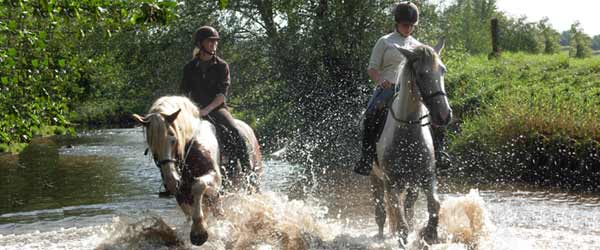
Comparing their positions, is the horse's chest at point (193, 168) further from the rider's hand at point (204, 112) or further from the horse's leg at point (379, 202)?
the horse's leg at point (379, 202)

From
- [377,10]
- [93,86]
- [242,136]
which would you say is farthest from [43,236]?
[93,86]

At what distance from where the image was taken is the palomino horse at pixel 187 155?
24.8 feet

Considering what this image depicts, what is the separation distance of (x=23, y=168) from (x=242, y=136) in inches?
644

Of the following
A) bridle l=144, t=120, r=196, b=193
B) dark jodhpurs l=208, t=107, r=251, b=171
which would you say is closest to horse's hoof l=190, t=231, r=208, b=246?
bridle l=144, t=120, r=196, b=193

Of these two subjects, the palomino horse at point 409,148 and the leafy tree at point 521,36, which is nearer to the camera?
the palomino horse at point 409,148

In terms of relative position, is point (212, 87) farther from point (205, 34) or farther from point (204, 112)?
point (205, 34)

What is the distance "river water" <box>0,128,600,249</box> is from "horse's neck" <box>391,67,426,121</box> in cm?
150

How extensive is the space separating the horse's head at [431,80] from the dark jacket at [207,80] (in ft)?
8.46

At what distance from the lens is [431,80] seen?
735cm

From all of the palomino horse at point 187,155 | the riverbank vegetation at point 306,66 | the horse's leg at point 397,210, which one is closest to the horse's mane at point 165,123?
the palomino horse at point 187,155

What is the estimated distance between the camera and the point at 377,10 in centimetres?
2312

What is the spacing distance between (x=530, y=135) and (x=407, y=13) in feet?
22.8

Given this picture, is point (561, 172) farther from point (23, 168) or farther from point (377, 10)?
point (23, 168)

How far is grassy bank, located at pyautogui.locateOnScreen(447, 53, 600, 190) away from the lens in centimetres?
1360
